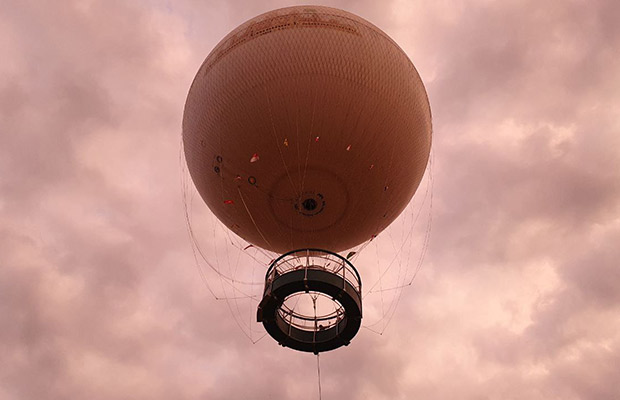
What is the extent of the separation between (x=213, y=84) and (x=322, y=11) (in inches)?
185

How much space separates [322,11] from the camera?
19.0 metres

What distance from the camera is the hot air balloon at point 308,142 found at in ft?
56.3

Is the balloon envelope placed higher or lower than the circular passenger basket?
higher

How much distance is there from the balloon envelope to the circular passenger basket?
1398 millimetres

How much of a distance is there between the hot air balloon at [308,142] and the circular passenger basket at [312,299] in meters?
0.04

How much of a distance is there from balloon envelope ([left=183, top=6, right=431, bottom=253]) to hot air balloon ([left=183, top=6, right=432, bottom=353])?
37mm

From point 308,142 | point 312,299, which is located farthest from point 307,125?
point 312,299

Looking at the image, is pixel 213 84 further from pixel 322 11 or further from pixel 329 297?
pixel 329 297

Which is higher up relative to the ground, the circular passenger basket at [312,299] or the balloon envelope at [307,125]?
the balloon envelope at [307,125]

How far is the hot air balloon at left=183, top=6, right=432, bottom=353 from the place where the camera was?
17156 millimetres

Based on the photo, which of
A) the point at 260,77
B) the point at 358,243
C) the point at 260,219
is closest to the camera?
the point at 260,77

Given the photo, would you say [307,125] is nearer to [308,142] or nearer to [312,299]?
[308,142]

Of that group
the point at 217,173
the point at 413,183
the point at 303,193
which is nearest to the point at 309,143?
the point at 303,193

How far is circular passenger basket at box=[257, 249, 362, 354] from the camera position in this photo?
58.5 ft
